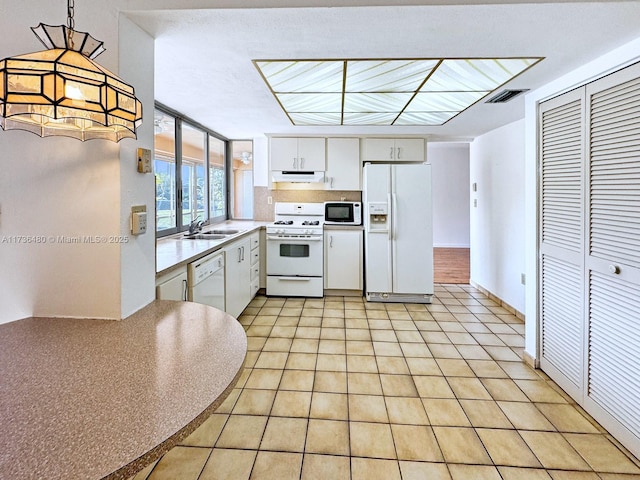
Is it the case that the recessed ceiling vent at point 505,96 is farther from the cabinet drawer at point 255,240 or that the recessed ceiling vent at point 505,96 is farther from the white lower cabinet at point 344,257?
the cabinet drawer at point 255,240

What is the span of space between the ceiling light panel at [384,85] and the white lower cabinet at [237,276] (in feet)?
4.72

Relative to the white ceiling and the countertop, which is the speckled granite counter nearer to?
the countertop

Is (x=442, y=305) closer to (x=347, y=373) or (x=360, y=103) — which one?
(x=347, y=373)

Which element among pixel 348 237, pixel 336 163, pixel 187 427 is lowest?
pixel 187 427

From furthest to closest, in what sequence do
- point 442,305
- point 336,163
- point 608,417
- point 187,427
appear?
point 336,163
point 442,305
point 608,417
point 187,427

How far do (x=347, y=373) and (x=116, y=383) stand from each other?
184 centimetres

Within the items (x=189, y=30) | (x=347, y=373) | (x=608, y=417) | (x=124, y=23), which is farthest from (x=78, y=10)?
(x=608, y=417)

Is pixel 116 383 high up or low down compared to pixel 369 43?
down

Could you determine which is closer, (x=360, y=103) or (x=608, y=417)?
(x=608, y=417)

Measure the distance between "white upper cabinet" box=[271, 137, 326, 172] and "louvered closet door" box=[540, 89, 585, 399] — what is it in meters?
2.67

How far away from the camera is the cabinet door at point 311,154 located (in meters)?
4.55

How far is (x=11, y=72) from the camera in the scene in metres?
0.89

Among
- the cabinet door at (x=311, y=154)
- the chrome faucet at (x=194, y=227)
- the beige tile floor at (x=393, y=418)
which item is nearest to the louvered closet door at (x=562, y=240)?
the beige tile floor at (x=393, y=418)

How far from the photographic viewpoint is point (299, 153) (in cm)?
455
